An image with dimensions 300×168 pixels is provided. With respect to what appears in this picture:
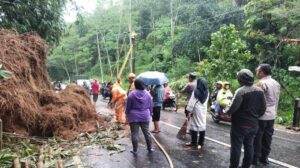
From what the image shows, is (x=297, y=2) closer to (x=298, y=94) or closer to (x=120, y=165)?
(x=298, y=94)

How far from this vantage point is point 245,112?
6.16 meters

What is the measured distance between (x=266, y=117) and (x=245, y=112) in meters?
1.15

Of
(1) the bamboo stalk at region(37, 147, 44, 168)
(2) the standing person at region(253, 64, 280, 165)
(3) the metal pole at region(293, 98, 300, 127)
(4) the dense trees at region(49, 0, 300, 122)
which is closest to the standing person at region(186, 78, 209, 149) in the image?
(2) the standing person at region(253, 64, 280, 165)

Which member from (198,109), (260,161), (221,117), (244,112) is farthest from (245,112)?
(221,117)

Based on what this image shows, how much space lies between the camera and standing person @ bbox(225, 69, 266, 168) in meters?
6.14

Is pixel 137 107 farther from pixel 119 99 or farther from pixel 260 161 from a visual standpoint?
pixel 119 99

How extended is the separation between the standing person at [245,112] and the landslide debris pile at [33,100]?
509 cm

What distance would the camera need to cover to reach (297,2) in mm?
17047

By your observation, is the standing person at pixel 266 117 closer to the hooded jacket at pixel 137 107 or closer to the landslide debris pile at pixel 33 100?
the hooded jacket at pixel 137 107

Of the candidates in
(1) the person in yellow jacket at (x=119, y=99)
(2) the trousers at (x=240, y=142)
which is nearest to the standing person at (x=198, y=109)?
(2) the trousers at (x=240, y=142)

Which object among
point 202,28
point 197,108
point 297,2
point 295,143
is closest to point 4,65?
point 197,108

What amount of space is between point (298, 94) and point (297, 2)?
185 inches

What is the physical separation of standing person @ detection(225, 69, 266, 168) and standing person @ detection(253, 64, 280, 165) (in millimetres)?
843

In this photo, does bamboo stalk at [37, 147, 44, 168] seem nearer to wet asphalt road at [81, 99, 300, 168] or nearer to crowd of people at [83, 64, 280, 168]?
wet asphalt road at [81, 99, 300, 168]
